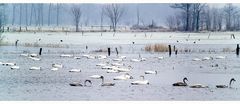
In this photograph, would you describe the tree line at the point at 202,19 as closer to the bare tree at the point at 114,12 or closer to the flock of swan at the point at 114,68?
the flock of swan at the point at 114,68

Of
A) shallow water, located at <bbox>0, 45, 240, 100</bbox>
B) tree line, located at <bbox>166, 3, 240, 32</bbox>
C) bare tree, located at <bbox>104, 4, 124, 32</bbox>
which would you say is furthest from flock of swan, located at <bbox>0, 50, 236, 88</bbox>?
bare tree, located at <bbox>104, 4, 124, 32</bbox>

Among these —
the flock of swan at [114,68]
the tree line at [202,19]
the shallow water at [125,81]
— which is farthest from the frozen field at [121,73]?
the tree line at [202,19]

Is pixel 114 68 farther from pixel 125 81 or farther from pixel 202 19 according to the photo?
pixel 202 19

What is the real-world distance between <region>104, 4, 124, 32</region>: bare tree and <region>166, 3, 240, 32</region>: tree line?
164 centimetres

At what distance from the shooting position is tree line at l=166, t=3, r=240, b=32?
713 inches

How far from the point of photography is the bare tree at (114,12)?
1577cm

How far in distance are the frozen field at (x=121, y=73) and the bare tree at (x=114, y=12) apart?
4.51ft

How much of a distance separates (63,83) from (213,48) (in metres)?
11.8

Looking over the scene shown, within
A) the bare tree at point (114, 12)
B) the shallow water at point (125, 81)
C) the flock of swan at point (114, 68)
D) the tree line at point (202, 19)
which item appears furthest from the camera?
the tree line at point (202, 19)

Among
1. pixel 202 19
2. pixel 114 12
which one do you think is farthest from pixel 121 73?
pixel 202 19

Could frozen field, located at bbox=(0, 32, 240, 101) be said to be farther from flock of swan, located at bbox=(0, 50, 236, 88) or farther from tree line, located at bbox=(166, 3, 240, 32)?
tree line, located at bbox=(166, 3, 240, 32)

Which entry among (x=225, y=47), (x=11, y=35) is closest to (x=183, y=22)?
(x=225, y=47)

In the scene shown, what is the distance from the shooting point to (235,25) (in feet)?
62.0

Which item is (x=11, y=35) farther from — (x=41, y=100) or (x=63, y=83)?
(x=41, y=100)
